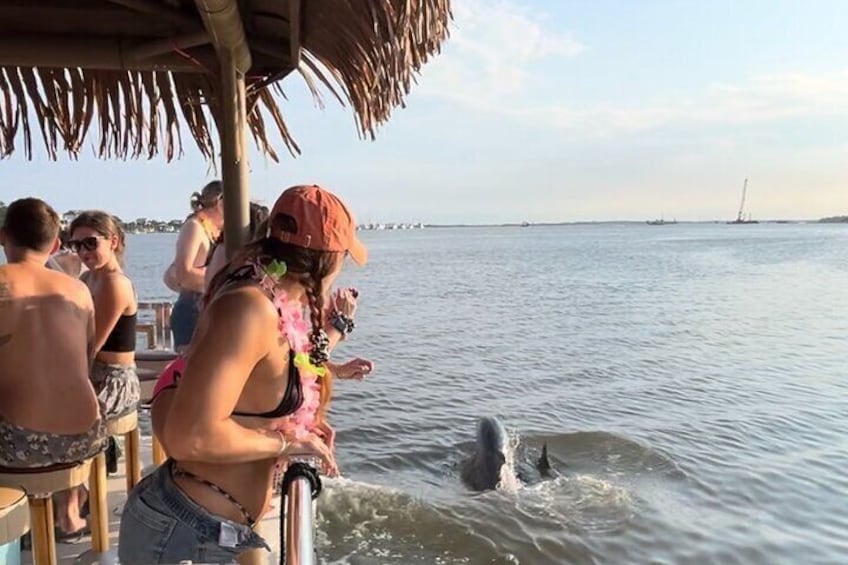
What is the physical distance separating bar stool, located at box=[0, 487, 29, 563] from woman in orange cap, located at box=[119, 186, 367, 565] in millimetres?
788

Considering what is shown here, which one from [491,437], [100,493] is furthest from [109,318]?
[491,437]

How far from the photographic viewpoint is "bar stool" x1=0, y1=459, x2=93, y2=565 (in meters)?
3.21

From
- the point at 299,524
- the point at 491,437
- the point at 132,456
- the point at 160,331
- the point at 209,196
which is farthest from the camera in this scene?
the point at 491,437

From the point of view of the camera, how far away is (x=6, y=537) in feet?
8.94

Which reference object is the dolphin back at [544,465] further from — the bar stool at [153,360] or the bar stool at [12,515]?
the bar stool at [12,515]

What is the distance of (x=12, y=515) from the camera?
2762mm

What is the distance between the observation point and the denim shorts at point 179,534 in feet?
6.95

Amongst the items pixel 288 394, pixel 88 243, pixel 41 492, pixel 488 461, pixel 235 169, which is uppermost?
pixel 235 169

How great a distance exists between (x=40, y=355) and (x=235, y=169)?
125cm

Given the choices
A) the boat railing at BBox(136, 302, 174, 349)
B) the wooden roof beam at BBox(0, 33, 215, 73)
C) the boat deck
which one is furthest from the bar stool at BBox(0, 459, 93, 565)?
the boat railing at BBox(136, 302, 174, 349)

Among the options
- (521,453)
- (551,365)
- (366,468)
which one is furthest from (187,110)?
(551,365)

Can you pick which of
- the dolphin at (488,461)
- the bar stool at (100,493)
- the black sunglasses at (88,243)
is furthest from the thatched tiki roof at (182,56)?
the dolphin at (488,461)

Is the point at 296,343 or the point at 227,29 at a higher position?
the point at 227,29

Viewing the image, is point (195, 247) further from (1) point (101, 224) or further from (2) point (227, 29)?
(2) point (227, 29)
